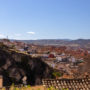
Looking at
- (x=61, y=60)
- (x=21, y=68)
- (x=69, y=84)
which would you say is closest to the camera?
(x=69, y=84)

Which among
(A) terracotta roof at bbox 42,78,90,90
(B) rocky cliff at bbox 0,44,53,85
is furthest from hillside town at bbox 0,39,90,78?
(A) terracotta roof at bbox 42,78,90,90

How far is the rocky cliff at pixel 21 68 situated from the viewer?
32.0m

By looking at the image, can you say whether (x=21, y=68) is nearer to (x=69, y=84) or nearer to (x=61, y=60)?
(x=69, y=84)

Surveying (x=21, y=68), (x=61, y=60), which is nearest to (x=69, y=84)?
(x=21, y=68)

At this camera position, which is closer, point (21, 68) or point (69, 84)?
point (69, 84)

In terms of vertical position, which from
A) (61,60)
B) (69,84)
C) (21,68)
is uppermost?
(69,84)

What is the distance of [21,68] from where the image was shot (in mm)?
34125

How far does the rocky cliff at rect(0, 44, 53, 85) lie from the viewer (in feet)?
105

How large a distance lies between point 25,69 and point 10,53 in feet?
12.3

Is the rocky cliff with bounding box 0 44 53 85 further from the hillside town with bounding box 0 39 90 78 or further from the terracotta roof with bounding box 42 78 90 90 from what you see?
the terracotta roof with bounding box 42 78 90 90

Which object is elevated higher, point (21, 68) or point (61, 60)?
point (21, 68)

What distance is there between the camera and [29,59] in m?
35.5

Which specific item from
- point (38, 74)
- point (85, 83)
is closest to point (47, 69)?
point (38, 74)

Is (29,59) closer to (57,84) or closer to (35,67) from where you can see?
(35,67)
